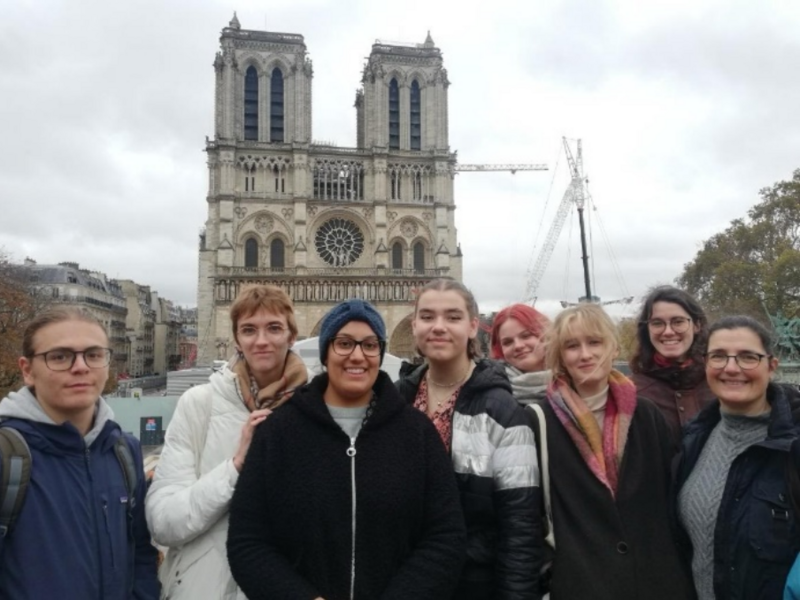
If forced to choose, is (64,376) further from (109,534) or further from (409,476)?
(409,476)

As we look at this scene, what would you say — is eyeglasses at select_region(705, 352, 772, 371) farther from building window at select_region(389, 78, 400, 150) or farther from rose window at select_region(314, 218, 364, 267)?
building window at select_region(389, 78, 400, 150)

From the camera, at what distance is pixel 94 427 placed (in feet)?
9.17

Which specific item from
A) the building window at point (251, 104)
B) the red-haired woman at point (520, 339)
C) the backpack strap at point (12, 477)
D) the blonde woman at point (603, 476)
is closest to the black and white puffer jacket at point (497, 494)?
the blonde woman at point (603, 476)

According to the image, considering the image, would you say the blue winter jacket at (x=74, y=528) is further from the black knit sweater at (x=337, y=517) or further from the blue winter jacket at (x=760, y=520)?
the blue winter jacket at (x=760, y=520)

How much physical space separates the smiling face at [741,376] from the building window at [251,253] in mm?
38442

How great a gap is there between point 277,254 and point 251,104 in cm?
1061

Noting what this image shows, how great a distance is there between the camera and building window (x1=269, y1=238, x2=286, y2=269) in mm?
40312

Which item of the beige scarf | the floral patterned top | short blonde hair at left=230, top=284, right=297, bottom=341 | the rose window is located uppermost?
the rose window

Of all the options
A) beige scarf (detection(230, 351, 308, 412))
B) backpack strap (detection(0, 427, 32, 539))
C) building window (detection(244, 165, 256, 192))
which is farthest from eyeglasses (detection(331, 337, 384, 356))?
building window (detection(244, 165, 256, 192))

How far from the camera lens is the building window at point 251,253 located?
39.8 metres

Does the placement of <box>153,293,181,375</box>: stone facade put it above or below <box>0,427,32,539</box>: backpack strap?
above

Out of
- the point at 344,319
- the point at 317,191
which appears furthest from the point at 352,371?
the point at 317,191

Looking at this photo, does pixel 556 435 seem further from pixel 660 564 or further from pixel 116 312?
pixel 116 312

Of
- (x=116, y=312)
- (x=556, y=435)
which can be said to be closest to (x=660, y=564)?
(x=556, y=435)
